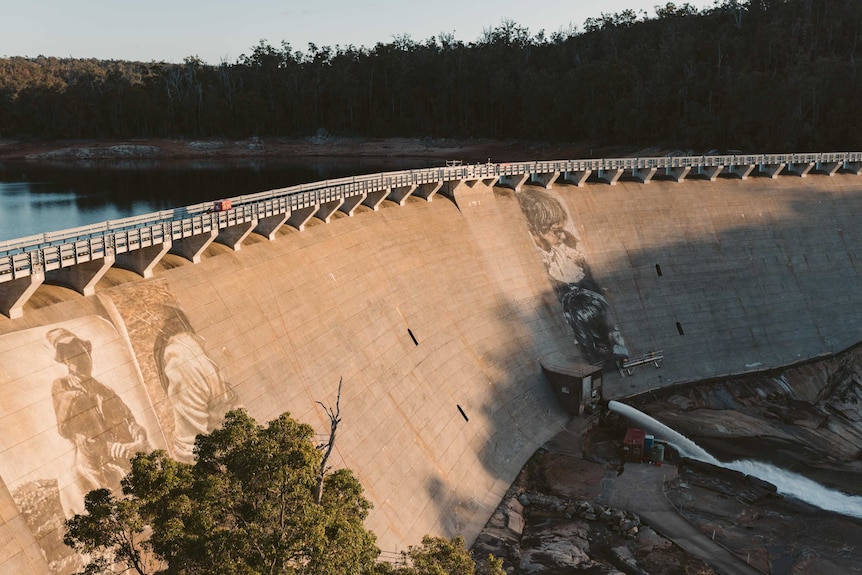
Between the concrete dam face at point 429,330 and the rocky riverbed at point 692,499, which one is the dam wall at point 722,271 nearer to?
the concrete dam face at point 429,330

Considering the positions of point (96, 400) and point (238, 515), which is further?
point (96, 400)

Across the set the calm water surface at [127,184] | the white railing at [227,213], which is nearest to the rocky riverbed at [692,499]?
the white railing at [227,213]

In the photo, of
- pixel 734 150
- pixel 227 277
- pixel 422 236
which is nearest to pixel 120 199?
pixel 422 236

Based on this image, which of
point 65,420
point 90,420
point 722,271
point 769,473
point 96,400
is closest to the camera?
point 65,420

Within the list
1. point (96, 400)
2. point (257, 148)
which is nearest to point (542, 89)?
point (257, 148)

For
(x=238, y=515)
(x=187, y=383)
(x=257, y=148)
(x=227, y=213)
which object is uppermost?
(x=257, y=148)

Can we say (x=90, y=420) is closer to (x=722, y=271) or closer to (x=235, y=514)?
(x=235, y=514)

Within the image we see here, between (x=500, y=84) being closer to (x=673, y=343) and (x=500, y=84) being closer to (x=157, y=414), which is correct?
(x=673, y=343)
